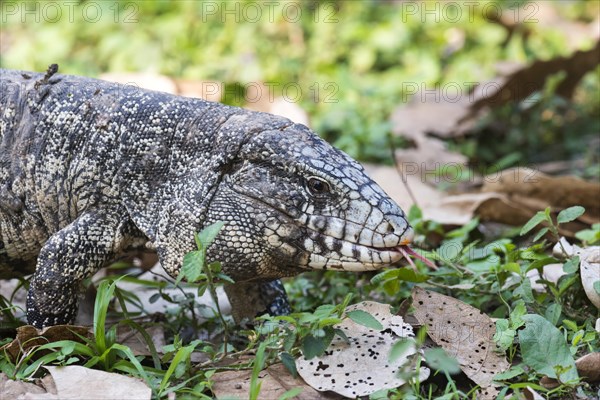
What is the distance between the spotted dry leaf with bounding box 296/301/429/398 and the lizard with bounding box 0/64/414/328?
1.03ft

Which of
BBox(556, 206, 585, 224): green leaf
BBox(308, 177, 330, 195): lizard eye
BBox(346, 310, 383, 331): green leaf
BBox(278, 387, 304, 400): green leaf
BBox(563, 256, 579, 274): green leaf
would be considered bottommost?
BBox(278, 387, 304, 400): green leaf

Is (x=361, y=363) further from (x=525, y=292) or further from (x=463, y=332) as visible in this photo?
(x=525, y=292)

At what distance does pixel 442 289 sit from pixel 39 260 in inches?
88.8

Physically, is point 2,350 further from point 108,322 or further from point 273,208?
point 273,208

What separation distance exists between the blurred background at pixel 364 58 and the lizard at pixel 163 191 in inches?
139

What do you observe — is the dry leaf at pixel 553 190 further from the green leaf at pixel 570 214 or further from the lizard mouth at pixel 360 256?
the lizard mouth at pixel 360 256

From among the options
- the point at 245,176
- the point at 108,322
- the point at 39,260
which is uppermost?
the point at 245,176

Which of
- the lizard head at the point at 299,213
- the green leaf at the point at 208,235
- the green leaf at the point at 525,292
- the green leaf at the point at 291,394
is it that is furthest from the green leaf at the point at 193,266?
the green leaf at the point at 525,292

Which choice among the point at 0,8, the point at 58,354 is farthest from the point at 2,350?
the point at 0,8

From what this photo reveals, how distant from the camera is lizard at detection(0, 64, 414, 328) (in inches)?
175

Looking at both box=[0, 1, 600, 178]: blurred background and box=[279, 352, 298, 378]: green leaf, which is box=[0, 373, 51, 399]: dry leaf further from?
box=[0, 1, 600, 178]: blurred background

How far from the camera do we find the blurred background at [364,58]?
910 centimetres

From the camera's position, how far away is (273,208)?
4500 mm

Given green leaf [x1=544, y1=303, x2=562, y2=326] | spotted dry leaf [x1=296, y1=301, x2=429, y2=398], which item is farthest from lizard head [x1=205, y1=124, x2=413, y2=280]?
green leaf [x1=544, y1=303, x2=562, y2=326]
